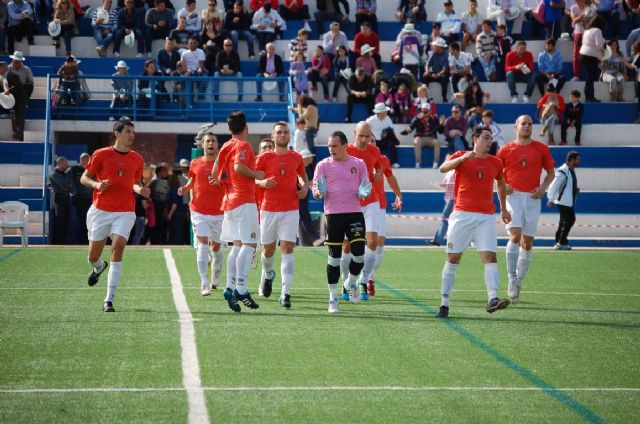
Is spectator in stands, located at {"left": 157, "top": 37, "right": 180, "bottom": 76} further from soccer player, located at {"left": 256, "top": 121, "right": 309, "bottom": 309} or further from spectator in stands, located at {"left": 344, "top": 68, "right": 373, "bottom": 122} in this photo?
soccer player, located at {"left": 256, "top": 121, "right": 309, "bottom": 309}

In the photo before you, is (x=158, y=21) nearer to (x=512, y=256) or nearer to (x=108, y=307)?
(x=512, y=256)

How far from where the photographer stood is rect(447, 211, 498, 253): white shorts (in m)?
12.4

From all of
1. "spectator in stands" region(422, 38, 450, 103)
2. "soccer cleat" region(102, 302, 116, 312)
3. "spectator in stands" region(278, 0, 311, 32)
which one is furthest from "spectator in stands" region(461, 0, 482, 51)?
"soccer cleat" region(102, 302, 116, 312)

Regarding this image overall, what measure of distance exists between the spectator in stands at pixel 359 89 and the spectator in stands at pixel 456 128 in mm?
2440

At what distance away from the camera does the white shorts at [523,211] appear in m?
14.5

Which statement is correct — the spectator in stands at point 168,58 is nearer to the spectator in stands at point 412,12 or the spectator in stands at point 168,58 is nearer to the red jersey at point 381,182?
the spectator in stands at point 412,12

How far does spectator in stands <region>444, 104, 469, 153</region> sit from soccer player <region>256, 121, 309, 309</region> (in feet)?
55.3

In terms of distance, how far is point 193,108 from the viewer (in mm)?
31047

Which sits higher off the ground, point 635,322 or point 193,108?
point 193,108

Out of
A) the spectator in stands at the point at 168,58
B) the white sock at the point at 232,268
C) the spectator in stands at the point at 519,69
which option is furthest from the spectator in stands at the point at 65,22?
the white sock at the point at 232,268

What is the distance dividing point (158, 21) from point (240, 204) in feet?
70.3

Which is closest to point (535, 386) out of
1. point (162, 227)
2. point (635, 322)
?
point (635, 322)

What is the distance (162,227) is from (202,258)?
41.8ft

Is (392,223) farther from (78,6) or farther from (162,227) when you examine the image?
(78,6)
